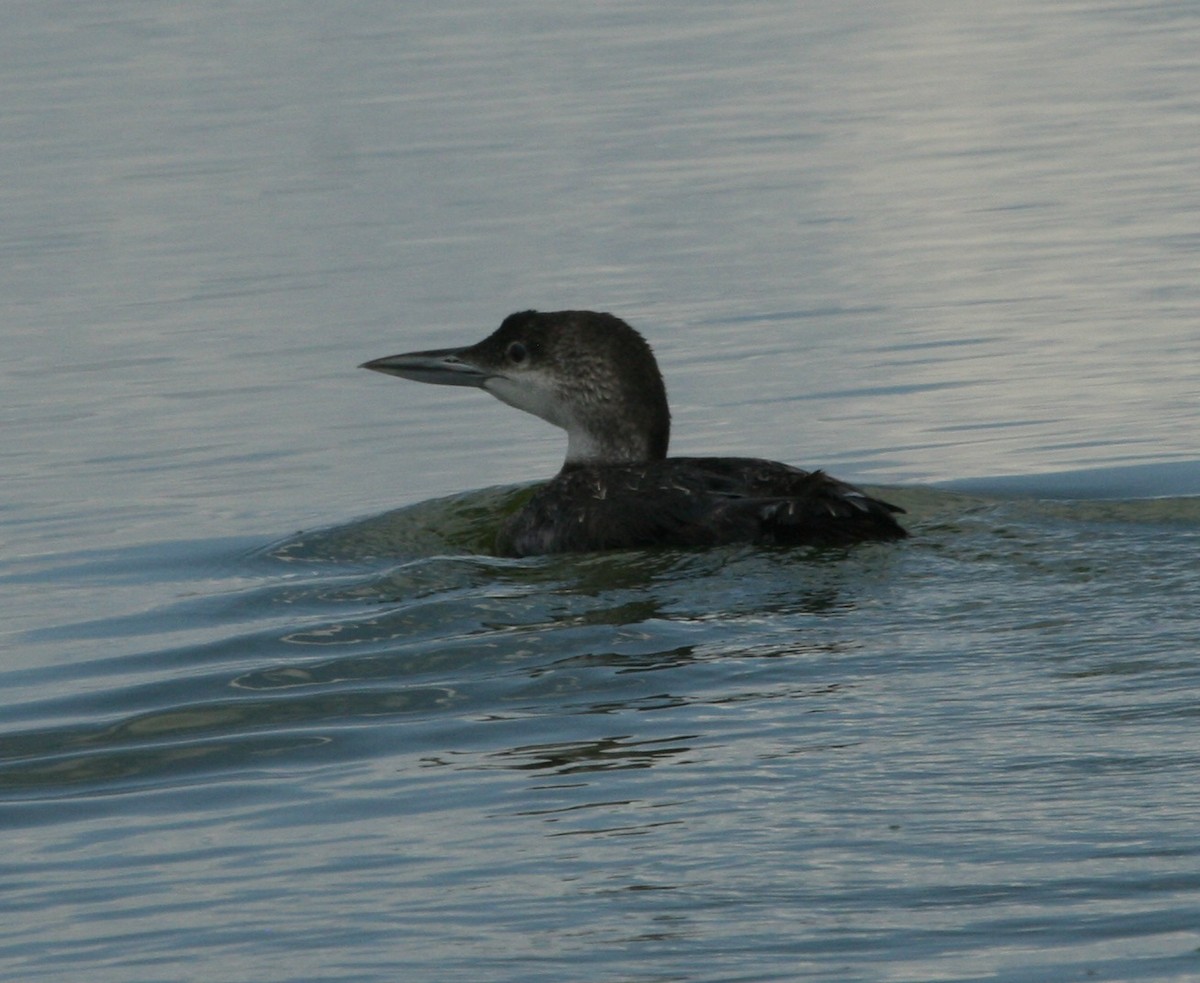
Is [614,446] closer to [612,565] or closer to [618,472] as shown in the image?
[618,472]

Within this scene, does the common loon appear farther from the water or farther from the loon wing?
the water

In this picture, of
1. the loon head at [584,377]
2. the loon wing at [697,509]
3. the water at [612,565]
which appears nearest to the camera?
the water at [612,565]

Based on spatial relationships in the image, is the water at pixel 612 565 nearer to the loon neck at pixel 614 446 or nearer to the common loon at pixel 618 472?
the common loon at pixel 618 472

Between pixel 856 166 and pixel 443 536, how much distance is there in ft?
27.2

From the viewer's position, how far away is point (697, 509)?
7.65m

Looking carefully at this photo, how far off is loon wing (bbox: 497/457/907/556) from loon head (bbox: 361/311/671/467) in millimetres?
397

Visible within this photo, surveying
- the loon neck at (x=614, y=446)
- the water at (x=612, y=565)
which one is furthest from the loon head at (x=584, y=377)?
Answer: the water at (x=612, y=565)

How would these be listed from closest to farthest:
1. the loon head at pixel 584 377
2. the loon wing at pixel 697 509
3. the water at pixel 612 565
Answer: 1. the water at pixel 612 565
2. the loon wing at pixel 697 509
3. the loon head at pixel 584 377

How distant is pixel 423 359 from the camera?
909 cm

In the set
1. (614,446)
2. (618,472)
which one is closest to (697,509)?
(618,472)

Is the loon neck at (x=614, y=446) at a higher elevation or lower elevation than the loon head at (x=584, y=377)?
lower

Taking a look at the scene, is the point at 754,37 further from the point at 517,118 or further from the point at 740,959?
the point at 740,959

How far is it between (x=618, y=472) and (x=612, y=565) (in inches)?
21.3

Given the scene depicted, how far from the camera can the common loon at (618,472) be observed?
748 cm
